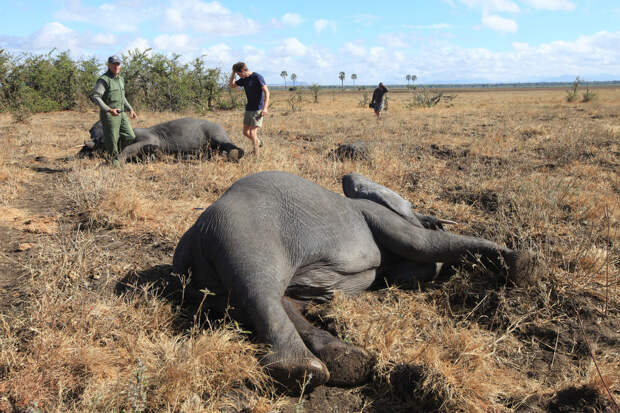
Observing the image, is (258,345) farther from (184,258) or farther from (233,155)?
(233,155)

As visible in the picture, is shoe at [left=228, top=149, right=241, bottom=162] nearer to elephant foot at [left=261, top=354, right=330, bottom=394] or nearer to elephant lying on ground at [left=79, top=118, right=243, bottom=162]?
elephant lying on ground at [left=79, top=118, right=243, bottom=162]

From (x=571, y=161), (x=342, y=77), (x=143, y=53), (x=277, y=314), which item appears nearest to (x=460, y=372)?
(x=277, y=314)

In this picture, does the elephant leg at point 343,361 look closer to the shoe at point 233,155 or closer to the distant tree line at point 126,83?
the shoe at point 233,155

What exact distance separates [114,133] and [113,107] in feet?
1.45

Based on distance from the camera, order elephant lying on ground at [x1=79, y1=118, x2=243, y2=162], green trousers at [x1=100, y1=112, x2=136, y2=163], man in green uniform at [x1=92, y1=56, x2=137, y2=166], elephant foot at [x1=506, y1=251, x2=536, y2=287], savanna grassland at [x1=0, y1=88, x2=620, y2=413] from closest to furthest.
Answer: savanna grassland at [x1=0, y1=88, x2=620, y2=413] → elephant foot at [x1=506, y1=251, x2=536, y2=287] → man in green uniform at [x1=92, y1=56, x2=137, y2=166] → green trousers at [x1=100, y1=112, x2=136, y2=163] → elephant lying on ground at [x1=79, y1=118, x2=243, y2=162]

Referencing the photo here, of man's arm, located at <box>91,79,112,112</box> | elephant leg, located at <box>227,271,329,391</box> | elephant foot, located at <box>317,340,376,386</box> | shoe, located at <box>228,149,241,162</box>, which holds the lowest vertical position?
elephant foot, located at <box>317,340,376,386</box>

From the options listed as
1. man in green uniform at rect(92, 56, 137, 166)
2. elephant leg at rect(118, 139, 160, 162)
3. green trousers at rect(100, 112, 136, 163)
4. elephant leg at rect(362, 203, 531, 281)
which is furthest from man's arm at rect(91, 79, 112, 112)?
elephant leg at rect(362, 203, 531, 281)

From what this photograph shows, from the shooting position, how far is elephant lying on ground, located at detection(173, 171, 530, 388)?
225 centimetres

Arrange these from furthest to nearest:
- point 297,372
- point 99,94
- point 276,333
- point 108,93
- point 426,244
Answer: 1. point 108,93
2. point 99,94
3. point 426,244
4. point 276,333
5. point 297,372

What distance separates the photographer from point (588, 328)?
2.76 metres

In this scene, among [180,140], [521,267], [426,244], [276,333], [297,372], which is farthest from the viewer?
[180,140]

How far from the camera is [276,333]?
7.30ft

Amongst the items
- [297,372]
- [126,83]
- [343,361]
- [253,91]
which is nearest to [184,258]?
[297,372]

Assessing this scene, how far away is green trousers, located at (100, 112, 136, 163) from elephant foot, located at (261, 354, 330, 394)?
6040mm
